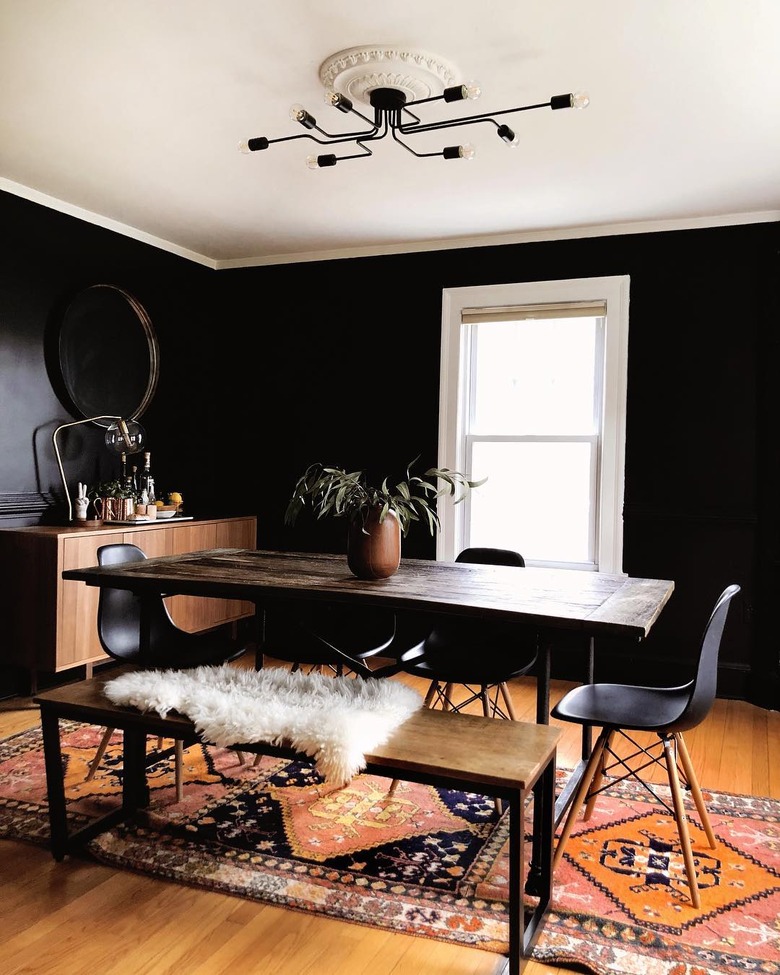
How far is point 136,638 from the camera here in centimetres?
352

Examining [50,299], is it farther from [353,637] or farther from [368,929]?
[368,929]

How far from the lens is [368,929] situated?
224 centimetres

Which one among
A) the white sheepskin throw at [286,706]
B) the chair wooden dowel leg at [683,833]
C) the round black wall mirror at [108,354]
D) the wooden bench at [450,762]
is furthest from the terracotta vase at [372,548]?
the round black wall mirror at [108,354]

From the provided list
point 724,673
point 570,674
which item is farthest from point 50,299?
point 724,673

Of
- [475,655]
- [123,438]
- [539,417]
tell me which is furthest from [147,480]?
[475,655]

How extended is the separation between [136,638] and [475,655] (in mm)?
1463

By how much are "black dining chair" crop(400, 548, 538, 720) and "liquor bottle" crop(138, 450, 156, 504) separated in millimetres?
2138

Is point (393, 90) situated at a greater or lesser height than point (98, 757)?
greater

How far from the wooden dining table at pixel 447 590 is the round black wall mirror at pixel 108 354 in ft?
5.85

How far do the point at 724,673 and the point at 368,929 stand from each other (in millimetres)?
3092

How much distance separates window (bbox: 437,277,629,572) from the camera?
486cm

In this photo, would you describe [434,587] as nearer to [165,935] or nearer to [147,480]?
[165,935]

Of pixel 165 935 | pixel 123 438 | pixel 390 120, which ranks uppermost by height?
pixel 390 120

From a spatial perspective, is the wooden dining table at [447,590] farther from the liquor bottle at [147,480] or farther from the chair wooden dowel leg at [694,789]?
the liquor bottle at [147,480]
